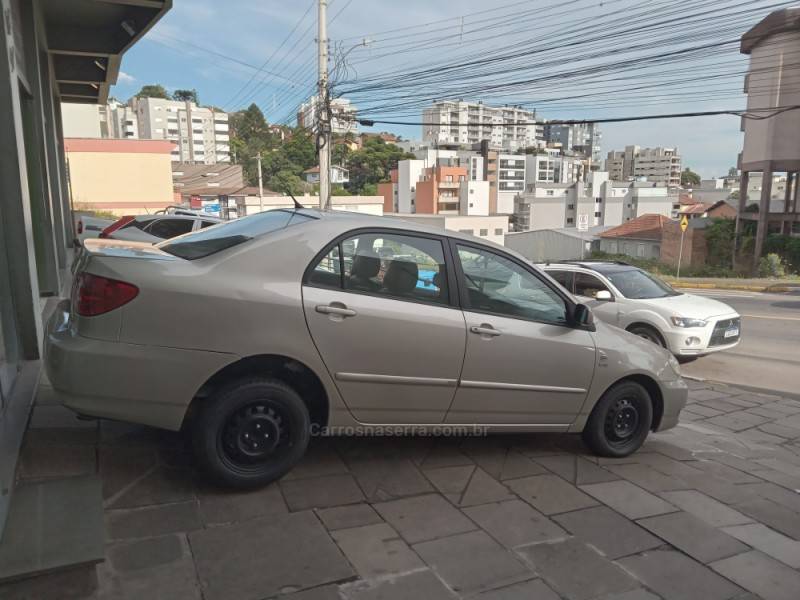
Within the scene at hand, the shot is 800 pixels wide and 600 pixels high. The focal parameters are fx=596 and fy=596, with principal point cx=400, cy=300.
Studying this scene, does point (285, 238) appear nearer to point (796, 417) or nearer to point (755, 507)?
point (755, 507)

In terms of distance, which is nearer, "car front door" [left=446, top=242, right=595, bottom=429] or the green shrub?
"car front door" [left=446, top=242, right=595, bottom=429]

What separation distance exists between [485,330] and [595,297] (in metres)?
5.87

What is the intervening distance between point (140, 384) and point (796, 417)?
6.91 meters

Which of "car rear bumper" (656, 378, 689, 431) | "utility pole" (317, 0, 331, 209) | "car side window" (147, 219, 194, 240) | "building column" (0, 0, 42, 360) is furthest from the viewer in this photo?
"utility pole" (317, 0, 331, 209)

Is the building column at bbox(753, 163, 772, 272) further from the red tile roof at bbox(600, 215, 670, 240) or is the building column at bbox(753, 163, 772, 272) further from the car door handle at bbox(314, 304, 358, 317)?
the car door handle at bbox(314, 304, 358, 317)

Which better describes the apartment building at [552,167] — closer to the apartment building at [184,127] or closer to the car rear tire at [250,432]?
the apartment building at [184,127]

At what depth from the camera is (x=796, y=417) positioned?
6715mm

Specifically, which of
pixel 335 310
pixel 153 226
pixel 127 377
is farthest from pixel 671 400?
pixel 153 226

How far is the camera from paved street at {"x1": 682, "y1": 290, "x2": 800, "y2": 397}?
8.78 m

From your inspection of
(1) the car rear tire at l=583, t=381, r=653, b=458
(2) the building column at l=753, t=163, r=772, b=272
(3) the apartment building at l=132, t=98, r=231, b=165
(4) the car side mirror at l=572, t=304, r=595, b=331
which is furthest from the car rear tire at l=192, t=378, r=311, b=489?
(3) the apartment building at l=132, t=98, r=231, b=165

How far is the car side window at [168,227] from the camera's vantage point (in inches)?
497

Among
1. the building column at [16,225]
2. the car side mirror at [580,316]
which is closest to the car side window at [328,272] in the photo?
the car side mirror at [580,316]

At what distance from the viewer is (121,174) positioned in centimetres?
4288

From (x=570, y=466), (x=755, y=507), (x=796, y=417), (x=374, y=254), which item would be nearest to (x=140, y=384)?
(x=374, y=254)
